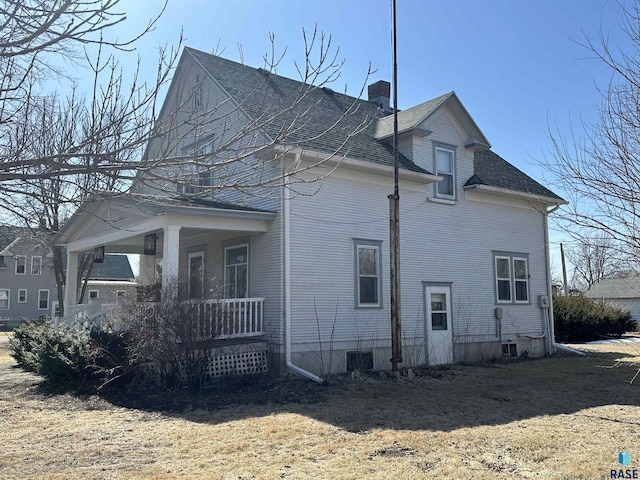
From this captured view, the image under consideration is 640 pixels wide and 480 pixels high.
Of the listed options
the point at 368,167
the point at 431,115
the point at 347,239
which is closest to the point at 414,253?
the point at 347,239

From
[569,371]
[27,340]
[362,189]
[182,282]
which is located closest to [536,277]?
[569,371]

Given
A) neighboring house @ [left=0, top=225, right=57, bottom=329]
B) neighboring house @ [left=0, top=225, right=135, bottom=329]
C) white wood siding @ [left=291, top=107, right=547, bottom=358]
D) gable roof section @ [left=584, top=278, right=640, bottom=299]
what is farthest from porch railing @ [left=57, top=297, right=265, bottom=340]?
gable roof section @ [left=584, top=278, right=640, bottom=299]

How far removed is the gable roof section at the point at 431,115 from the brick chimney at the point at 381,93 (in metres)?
2.80

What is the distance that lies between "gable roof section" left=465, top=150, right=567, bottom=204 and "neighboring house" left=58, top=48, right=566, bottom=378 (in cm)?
8

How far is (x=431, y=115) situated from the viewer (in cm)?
1512

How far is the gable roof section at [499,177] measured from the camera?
16000 millimetres

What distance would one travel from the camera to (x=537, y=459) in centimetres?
603

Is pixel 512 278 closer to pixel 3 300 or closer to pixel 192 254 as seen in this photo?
pixel 192 254

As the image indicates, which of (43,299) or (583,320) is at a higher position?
(43,299)

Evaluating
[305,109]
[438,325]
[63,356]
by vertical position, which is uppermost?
[305,109]

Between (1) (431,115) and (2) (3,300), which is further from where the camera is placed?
(2) (3,300)

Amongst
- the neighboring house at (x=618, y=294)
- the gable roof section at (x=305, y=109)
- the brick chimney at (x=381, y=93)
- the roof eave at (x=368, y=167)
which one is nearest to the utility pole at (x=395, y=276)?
the roof eave at (x=368, y=167)

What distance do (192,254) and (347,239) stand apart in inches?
188

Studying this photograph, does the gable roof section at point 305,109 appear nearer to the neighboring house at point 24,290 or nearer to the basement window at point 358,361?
the basement window at point 358,361
